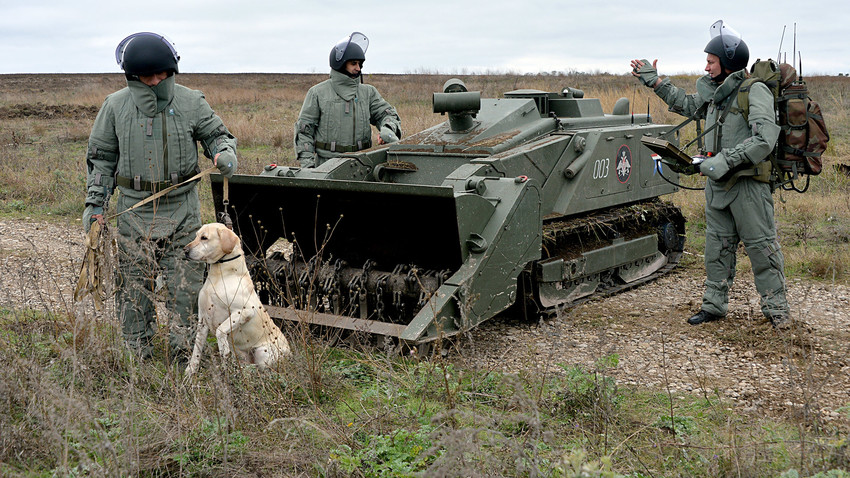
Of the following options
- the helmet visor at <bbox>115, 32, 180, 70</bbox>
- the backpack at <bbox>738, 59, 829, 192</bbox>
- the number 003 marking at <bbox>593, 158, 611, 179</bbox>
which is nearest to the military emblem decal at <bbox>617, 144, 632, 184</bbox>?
the number 003 marking at <bbox>593, 158, 611, 179</bbox>

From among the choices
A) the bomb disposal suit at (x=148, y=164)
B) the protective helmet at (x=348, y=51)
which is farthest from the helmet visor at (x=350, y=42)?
the bomb disposal suit at (x=148, y=164)

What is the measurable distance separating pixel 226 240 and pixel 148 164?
830 millimetres

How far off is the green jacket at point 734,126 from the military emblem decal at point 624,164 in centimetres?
82

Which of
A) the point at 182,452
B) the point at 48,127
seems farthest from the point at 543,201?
the point at 48,127

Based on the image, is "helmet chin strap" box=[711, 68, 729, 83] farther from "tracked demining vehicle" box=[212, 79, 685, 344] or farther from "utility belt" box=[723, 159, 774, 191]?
"tracked demining vehicle" box=[212, 79, 685, 344]

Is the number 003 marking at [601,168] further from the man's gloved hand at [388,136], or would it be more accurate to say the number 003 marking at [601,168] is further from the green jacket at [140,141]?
the green jacket at [140,141]

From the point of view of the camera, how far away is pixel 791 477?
2.99 meters

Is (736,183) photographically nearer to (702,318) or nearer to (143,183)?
(702,318)

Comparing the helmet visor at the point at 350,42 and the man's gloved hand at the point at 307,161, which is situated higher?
the helmet visor at the point at 350,42

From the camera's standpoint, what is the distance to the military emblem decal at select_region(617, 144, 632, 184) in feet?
24.5

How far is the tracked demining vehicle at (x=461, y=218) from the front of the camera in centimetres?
546

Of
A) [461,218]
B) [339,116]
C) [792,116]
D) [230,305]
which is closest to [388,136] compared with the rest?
[339,116]

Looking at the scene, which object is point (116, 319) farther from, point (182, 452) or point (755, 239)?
point (755, 239)

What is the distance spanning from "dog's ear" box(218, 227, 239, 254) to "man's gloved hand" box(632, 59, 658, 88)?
403cm
